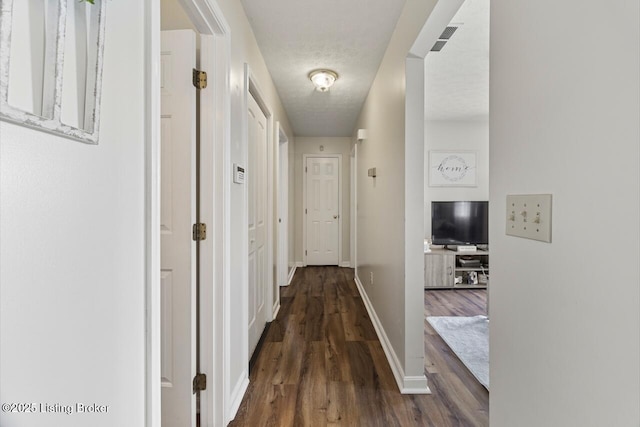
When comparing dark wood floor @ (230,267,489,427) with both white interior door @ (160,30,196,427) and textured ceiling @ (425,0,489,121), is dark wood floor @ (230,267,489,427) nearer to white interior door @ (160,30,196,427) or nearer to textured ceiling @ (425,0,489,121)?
white interior door @ (160,30,196,427)

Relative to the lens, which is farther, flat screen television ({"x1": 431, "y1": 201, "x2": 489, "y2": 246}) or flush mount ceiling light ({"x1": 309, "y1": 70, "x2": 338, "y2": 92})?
flat screen television ({"x1": 431, "y1": 201, "x2": 489, "y2": 246})

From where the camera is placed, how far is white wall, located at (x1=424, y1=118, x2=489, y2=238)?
4.57 meters

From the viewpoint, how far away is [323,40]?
2303mm

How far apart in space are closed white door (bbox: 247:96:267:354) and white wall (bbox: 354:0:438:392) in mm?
1066

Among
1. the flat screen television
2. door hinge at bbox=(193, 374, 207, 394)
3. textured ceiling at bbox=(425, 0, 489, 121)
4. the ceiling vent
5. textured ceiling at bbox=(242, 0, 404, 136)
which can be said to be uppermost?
textured ceiling at bbox=(425, 0, 489, 121)

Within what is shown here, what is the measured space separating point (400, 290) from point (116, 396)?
165 cm

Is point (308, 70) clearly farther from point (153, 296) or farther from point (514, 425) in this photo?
point (514, 425)

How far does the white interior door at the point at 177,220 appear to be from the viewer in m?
1.45

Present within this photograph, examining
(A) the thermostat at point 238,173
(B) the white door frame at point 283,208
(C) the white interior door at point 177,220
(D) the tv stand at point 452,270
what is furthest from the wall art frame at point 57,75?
(D) the tv stand at point 452,270

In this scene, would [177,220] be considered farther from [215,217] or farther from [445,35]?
[445,35]

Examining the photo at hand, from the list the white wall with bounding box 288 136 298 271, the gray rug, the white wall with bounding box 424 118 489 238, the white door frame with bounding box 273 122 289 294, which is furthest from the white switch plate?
the white wall with bounding box 288 136 298 271

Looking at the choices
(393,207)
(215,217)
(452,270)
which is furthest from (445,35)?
(452,270)

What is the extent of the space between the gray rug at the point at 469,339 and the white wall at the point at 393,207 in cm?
56

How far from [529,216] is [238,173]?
1.46 meters
